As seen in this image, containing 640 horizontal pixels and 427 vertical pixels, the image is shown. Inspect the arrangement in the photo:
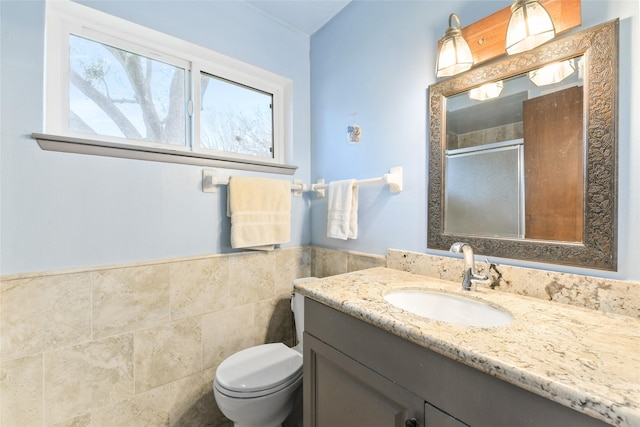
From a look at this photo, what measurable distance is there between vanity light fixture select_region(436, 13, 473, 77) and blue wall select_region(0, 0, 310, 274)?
1059mm

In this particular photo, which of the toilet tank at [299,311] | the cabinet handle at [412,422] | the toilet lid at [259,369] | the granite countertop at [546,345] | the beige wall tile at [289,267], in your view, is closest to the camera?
the granite countertop at [546,345]

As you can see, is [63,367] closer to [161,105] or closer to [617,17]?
[161,105]

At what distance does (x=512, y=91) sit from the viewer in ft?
3.28

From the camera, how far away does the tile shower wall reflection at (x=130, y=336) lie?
3.42 feet

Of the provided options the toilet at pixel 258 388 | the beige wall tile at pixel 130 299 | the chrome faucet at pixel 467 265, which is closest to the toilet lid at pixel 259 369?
the toilet at pixel 258 388

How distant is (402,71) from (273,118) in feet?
2.88

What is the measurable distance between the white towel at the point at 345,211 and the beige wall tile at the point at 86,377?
1104 mm

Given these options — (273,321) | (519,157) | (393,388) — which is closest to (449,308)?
(393,388)

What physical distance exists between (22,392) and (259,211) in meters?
1.15

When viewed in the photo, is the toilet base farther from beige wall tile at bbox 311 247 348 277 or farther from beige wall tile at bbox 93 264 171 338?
beige wall tile at bbox 311 247 348 277

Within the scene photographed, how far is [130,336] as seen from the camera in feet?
4.08

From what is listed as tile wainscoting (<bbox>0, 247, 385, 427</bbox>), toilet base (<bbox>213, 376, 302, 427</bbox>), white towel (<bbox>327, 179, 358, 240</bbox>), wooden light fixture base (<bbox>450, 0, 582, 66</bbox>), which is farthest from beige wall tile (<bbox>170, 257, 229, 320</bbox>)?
wooden light fixture base (<bbox>450, 0, 582, 66</bbox>)

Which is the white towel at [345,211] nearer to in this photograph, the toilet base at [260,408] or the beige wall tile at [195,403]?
the toilet base at [260,408]

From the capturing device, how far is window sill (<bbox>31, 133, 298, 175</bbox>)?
108 cm
